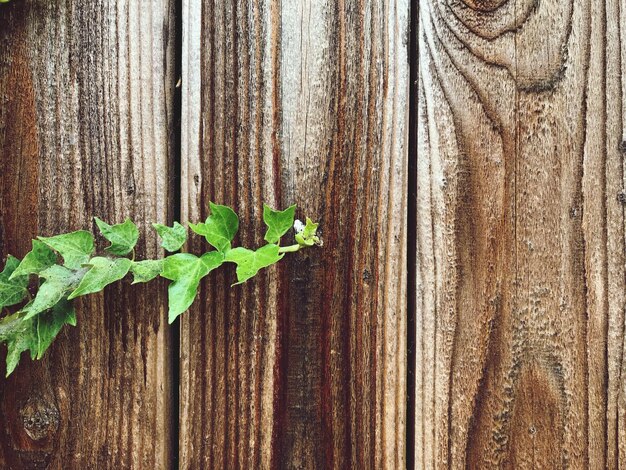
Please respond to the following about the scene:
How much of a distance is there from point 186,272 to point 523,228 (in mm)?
404

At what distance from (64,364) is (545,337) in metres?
0.60

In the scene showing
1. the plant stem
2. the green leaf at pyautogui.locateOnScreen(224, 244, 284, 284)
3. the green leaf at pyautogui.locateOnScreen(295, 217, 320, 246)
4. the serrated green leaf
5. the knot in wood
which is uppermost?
the green leaf at pyautogui.locateOnScreen(295, 217, 320, 246)

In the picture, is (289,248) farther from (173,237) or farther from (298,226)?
(173,237)

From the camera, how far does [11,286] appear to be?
24.8 inches

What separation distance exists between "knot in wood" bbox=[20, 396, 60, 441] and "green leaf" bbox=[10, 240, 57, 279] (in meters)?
0.18

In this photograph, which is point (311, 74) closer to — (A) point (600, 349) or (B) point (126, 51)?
(B) point (126, 51)

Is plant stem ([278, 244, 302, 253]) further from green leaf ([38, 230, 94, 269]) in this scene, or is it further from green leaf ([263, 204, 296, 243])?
green leaf ([38, 230, 94, 269])

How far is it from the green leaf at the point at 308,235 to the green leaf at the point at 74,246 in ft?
0.80

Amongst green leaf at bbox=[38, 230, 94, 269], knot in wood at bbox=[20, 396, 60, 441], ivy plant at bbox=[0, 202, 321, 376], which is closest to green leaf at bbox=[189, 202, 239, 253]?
ivy plant at bbox=[0, 202, 321, 376]

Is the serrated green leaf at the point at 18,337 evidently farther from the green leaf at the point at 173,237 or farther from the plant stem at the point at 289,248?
the plant stem at the point at 289,248

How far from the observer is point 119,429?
0.68m

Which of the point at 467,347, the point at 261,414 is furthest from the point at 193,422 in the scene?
the point at 467,347

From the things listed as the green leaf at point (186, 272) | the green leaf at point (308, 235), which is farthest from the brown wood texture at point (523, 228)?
the green leaf at point (186, 272)

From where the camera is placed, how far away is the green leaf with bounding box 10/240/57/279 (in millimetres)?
616
